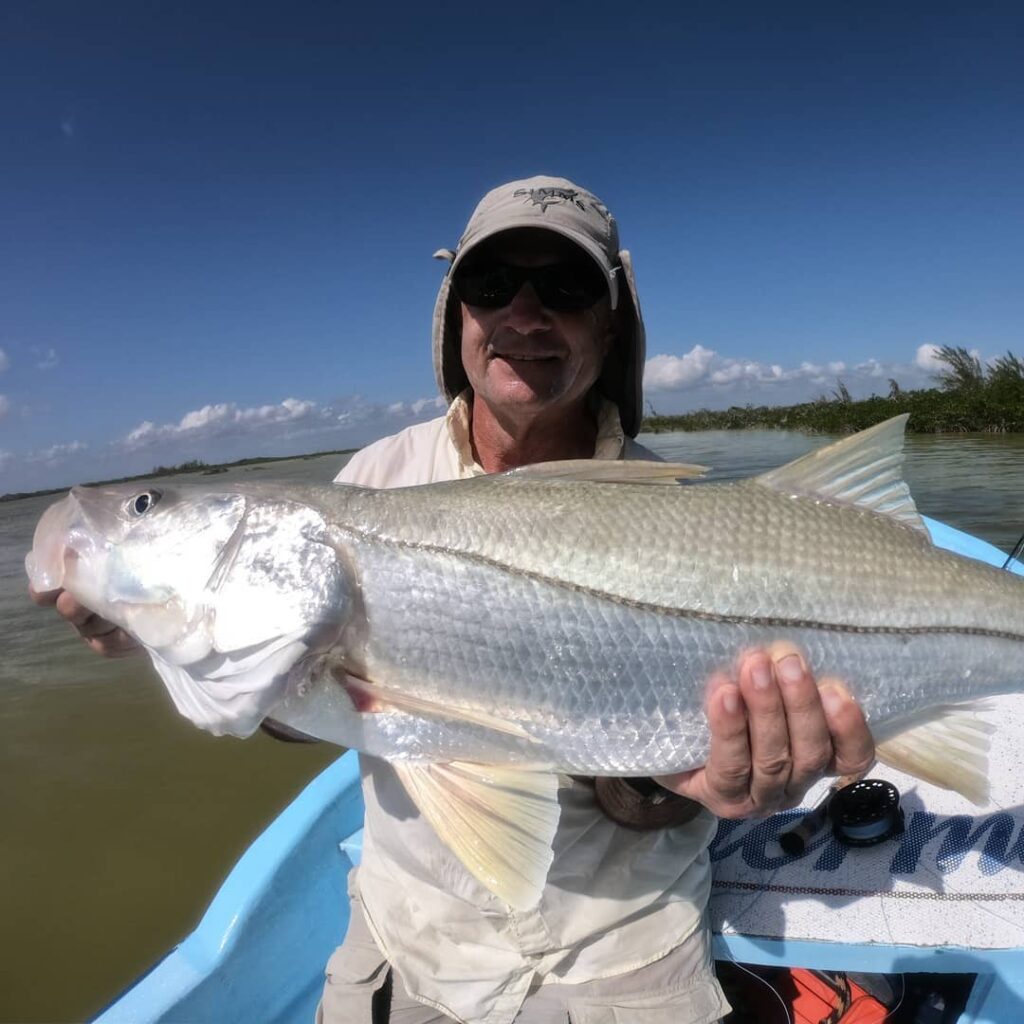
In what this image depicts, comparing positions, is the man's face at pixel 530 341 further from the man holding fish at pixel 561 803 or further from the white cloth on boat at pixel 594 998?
the white cloth on boat at pixel 594 998

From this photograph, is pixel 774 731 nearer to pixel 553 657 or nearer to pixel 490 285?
pixel 553 657

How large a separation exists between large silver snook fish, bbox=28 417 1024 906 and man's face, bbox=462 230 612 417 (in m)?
0.71

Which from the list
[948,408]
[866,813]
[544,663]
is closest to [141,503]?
[544,663]

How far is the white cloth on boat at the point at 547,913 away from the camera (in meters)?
2.00

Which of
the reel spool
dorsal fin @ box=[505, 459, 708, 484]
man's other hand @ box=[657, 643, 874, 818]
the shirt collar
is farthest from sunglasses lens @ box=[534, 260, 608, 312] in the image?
the reel spool

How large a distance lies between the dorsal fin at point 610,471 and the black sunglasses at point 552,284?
827 mm

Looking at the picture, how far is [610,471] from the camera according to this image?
192 cm

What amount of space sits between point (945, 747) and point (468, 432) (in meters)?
1.93

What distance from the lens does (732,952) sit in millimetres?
2232

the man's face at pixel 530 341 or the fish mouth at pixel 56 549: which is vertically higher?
the man's face at pixel 530 341

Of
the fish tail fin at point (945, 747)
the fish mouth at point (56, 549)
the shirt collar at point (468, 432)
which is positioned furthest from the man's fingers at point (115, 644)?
the fish tail fin at point (945, 747)

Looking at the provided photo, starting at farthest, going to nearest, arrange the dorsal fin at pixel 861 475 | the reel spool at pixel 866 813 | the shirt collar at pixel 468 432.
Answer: the shirt collar at pixel 468 432, the reel spool at pixel 866 813, the dorsal fin at pixel 861 475

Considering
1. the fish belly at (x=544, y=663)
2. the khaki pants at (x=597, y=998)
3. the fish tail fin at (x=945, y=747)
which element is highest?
the fish belly at (x=544, y=663)

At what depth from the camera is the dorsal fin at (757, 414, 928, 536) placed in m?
2.00
